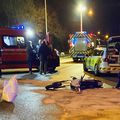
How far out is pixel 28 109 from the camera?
32.8ft

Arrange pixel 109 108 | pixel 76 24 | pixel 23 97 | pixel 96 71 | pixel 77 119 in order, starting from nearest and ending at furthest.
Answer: pixel 77 119, pixel 109 108, pixel 23 97, pixel 96 71, pixel 76 24

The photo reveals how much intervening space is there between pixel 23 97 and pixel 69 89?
2065 millimetres

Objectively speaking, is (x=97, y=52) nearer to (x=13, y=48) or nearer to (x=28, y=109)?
(x=13, y=48)

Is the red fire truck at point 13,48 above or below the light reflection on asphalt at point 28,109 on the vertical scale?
above

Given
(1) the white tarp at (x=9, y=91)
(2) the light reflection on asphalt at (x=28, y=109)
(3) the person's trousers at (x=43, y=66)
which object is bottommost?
(3) the person's trousers at (x=43, y=66)

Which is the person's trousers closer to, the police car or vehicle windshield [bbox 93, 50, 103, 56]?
the police car

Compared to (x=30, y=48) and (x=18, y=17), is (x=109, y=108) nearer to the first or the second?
(x=30, y=48)

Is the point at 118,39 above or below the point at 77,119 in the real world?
above

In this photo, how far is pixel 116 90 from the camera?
13062mm

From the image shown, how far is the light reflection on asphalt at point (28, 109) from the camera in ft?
29.7

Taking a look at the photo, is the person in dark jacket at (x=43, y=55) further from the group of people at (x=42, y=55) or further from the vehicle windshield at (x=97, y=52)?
the vehicle windshield at (x=97, y=52)

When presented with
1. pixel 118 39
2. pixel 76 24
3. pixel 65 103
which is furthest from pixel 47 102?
pixel 76 24

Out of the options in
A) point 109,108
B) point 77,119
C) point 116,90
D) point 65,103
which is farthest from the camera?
point 116,90

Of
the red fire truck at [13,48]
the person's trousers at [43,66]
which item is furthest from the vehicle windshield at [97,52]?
the red fire truck at [13,48]
